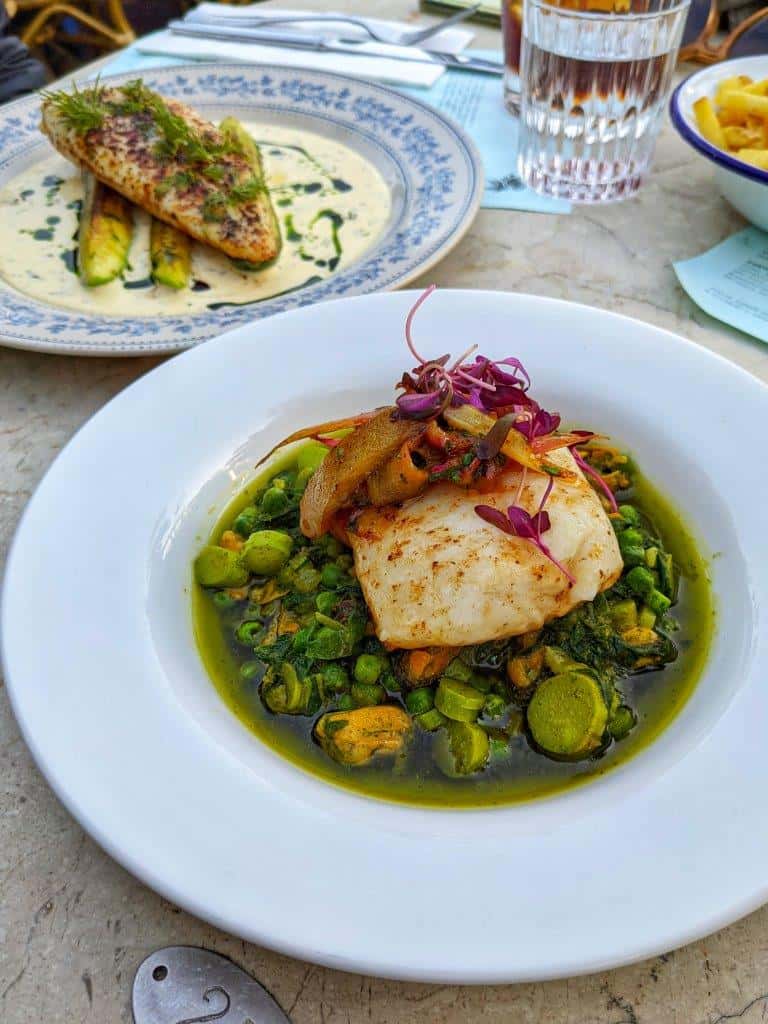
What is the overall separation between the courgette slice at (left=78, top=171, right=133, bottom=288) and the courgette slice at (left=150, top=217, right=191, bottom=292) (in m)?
0.13

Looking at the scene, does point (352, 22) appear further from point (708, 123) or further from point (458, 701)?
point (458, 701)

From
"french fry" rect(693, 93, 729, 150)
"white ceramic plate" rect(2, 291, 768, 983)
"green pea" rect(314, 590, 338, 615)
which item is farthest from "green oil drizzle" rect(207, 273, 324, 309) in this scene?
"french fry" rect(693, 93, 729, 150)

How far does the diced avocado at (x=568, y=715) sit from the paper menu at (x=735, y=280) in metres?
1.79

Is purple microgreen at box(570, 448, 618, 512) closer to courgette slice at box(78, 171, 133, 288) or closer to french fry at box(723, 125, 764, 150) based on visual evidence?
french fry at box(723, 125, 764, 150)

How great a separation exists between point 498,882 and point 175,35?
543 centimetres

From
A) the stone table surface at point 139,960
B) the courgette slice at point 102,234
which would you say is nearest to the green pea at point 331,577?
the stone table surface at point 139,960

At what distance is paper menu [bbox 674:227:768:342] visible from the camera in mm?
3201

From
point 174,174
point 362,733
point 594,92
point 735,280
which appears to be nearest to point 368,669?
point 362,733

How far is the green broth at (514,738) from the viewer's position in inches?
75.0

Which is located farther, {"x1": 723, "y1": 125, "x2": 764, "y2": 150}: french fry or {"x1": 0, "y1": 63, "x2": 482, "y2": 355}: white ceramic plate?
{"x1": 723, "y1": 125, "x2": 764, "y2": 150}: french fry

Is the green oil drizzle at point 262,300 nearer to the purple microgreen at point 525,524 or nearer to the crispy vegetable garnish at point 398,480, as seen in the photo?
the crispy vegetable garnish at point 398,480

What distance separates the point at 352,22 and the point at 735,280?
3.15 metres

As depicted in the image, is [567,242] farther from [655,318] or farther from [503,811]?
[503,811]

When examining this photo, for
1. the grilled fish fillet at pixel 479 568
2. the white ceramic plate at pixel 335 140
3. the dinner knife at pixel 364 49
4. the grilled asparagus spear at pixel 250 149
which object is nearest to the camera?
the grilled fish fillet at pixel 479 568
